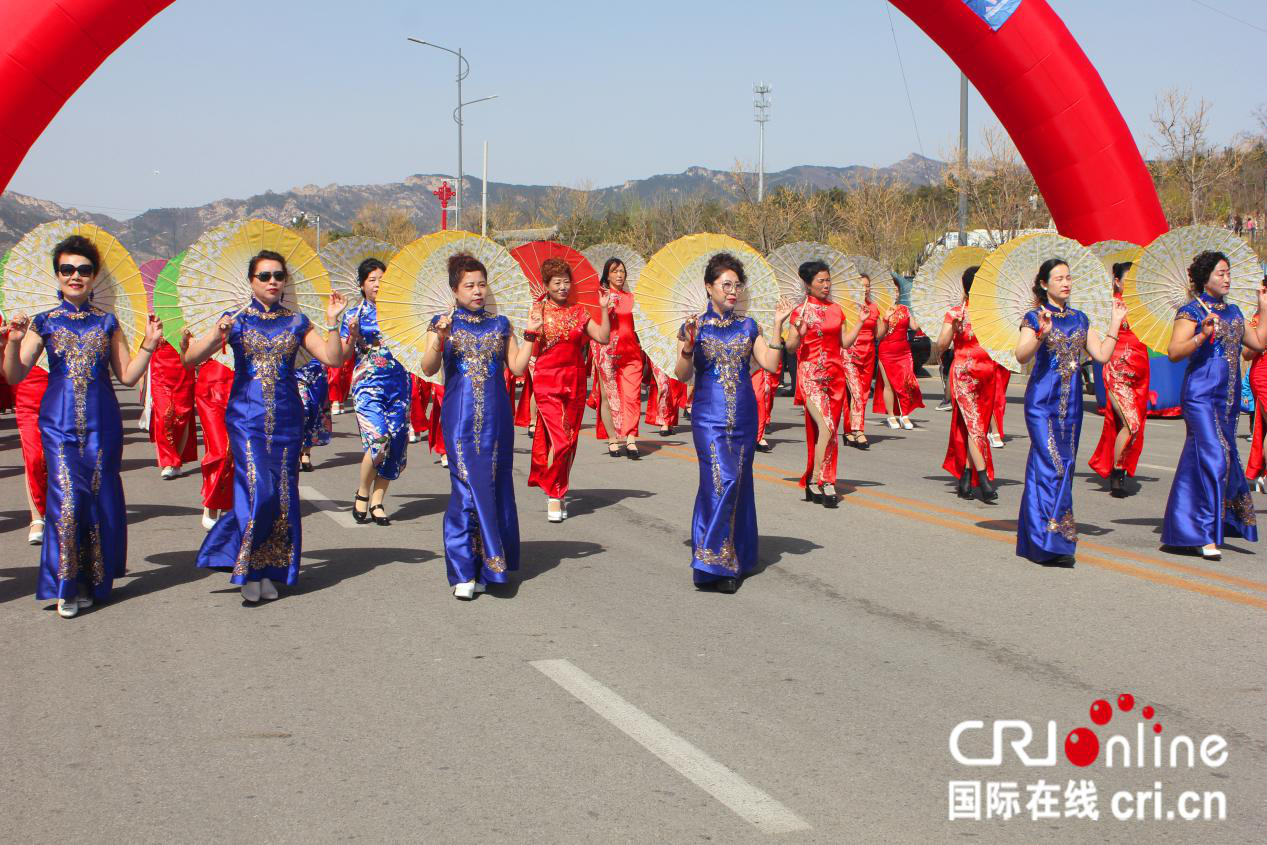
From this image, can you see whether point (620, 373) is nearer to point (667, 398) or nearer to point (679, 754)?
point (667, 398)

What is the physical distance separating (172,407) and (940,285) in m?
7.19

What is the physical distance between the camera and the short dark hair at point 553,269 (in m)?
11.3

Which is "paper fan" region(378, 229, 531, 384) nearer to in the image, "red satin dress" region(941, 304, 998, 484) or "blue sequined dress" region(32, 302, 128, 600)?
"blue sequined dress" region(32, 302, 128, 600)

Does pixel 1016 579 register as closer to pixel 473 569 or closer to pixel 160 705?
pixel 473 569

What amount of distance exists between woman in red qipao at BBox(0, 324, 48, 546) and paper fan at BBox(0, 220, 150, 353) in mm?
1787

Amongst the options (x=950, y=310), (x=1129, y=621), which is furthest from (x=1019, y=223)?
(x=1129, y=621)

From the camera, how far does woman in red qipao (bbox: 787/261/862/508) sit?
443 inches

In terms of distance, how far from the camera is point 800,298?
12.3 metres

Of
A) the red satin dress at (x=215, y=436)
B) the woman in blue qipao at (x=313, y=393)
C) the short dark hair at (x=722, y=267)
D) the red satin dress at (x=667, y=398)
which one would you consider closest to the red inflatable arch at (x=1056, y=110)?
the red satin dress at (x=667, y=398)

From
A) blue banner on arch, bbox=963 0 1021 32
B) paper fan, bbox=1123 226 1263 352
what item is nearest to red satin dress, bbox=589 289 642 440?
paper fan, bbox=1123 226 1263 352

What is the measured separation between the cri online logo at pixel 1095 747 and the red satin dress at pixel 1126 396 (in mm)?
6739

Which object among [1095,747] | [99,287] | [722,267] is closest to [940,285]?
[722,267]

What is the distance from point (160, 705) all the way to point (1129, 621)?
4.60 meters

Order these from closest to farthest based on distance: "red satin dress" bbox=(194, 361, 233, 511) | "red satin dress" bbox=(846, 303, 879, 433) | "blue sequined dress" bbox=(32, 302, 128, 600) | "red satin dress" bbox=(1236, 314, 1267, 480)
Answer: "blue sequined dress" bbox=(32, 302, 128, 600) → "red satin dress" bbox=(194, 361, 233, 511) → "red satin dress" bbox=(1236, 314, 1267, 480) → "red satin dress" bbox=(846, 303, 879, 433)
